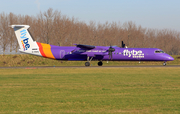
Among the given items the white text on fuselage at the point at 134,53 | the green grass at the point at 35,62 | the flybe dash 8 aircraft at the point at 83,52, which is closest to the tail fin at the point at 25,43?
the flybe dash 8 aircraft at the point at 83,52

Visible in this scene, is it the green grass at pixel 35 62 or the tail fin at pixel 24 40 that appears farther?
the green grass at pixel 35 62

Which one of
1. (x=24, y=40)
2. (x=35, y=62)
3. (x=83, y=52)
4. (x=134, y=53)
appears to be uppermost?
(x=24, y=40)

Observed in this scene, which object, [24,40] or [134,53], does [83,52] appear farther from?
[24,40]

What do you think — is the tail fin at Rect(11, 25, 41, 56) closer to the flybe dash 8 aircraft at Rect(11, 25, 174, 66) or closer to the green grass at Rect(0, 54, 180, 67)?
the flybe dash 8 aircraft at Rect(11, 25, 174, 66)

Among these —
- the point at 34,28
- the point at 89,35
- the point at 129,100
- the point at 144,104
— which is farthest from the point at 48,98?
the point at 89,35

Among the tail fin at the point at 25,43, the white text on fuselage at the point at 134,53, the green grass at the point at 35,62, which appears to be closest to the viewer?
the white text on fuselage at the point at 134,53

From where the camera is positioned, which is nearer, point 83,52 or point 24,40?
point 83,52

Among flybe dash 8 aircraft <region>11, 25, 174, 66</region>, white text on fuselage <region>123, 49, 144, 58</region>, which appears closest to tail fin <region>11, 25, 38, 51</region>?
flybe dash 8 aircraft <region>11, 25, 174, 66</region>

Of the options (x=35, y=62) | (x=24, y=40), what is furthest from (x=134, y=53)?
(x=35, y=62)

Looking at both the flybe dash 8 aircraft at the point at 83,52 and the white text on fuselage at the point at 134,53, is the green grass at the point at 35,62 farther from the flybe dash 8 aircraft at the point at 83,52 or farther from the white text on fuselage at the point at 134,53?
the white text on fuselage at the point at 134,53

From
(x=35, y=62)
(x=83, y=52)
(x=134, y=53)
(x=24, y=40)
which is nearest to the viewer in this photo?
(x=134, y=53)

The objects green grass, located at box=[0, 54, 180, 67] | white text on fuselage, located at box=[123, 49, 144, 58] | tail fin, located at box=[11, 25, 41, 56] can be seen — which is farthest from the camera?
green grass, located at box=[0, 54, 180, 67]

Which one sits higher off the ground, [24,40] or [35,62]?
[24,40]

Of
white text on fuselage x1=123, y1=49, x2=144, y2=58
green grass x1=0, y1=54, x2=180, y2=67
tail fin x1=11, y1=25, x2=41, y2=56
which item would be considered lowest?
green grass x1=0, y1=54, x2=180, y2=67
